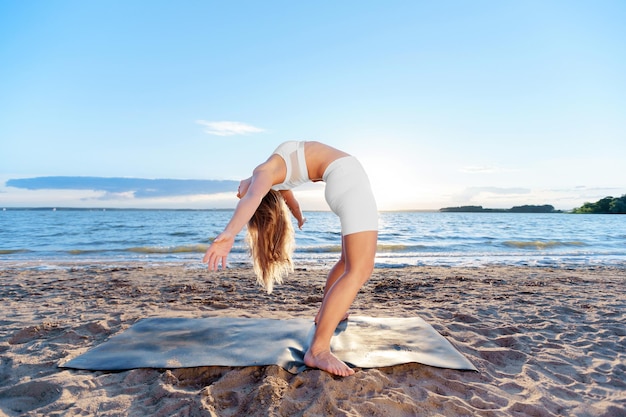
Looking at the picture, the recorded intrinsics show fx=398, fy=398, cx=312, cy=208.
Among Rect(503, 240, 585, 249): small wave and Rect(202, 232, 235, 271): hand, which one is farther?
Rect(503, 240, 585, 249): small wave

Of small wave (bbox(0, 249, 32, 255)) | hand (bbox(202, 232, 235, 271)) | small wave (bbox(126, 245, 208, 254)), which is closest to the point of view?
hand (bbox(202, 232, 235, 271))

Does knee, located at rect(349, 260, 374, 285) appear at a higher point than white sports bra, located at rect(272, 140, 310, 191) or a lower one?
lower

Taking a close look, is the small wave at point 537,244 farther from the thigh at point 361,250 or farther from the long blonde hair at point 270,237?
the thigh at point 361,250

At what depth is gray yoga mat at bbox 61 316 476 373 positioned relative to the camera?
2.88 meters

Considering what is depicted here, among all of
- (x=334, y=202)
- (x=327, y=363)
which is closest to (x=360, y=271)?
(x=334, y=202)

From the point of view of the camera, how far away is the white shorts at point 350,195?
9.15 ft

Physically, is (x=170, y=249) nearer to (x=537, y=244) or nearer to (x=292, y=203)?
(x=292, y=203)

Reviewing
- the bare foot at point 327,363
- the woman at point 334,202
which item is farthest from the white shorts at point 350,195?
the bare foot at point 327,363

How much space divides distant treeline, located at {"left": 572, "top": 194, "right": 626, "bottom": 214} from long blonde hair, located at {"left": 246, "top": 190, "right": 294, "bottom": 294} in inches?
3040

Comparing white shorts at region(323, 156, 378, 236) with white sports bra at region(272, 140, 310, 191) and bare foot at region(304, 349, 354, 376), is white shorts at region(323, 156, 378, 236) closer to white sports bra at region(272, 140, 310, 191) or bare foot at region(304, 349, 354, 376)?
white sports bra at region(272, 140, 310, 191)

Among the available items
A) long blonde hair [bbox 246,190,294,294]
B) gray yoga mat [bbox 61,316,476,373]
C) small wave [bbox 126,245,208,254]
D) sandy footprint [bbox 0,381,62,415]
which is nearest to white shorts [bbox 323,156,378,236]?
long blonde hair [bbox 246,190,294,294]

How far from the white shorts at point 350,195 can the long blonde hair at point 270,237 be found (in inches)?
23.3

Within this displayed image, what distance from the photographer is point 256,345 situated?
3.16m

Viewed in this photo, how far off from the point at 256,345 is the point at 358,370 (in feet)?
2.78
